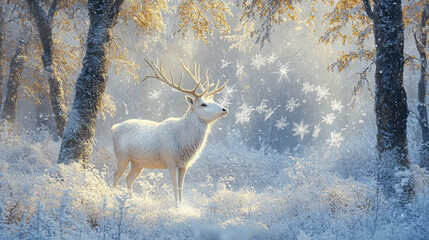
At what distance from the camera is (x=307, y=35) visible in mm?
22141

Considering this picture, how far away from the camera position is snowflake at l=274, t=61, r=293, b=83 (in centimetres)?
2202

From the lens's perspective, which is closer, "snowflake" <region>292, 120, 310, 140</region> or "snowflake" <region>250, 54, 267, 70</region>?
"snowflake" <region>292, 120, 310, 140</region>

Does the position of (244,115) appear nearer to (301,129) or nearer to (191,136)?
(301,129)

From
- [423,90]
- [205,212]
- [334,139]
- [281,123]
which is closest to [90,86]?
[205,212]

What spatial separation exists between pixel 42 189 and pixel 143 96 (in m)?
17.9

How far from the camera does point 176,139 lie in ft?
25.4

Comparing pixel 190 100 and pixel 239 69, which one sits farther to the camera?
pixel 239 69

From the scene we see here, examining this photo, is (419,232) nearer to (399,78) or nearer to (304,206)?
(304,206)

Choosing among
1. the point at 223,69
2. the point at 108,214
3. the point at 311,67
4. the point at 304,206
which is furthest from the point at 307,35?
the point at 108,214

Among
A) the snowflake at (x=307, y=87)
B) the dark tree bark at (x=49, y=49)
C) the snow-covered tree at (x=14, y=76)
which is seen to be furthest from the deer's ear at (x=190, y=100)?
the snowflake at (x=307, y=87)

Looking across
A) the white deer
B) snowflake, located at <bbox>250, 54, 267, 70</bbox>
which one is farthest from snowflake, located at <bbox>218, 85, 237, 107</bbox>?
the white deer

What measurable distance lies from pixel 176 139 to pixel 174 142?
0.08 metres

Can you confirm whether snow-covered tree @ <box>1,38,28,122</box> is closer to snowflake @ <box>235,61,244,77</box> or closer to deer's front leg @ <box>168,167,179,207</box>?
deer's front leg @ <box>168,167,179,207</box>

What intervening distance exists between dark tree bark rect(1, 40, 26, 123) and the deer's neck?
891 centimetres
